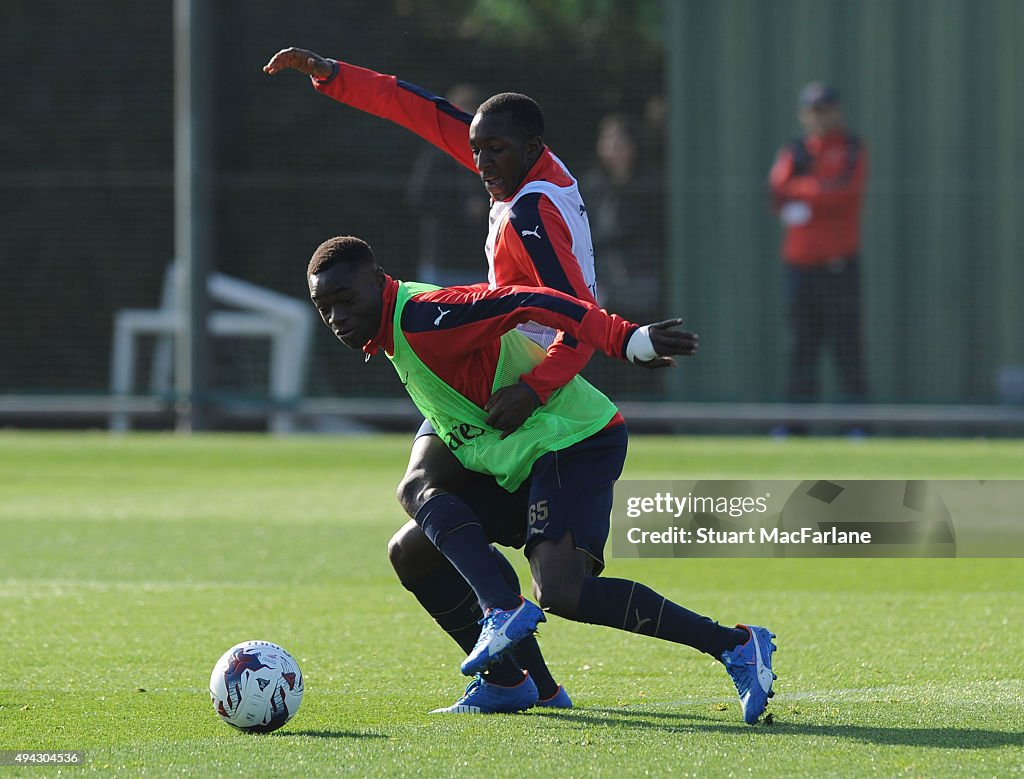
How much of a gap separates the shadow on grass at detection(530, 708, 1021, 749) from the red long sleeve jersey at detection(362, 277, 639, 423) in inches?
36.6

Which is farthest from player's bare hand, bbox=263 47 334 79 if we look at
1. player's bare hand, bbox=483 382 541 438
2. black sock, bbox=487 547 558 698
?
black sock, bbox=487 547 558 698

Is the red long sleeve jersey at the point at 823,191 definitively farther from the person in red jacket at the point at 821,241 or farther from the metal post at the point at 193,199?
the metal post at the point at 193,199

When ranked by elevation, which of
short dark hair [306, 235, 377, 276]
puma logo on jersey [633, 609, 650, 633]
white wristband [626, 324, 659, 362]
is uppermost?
short dark hair [306, 235, 377, 276]

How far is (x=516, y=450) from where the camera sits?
4.91m

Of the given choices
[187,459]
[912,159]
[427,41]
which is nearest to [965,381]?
[912,159]

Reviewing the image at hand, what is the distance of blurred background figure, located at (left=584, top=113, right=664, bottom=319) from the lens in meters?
14.5

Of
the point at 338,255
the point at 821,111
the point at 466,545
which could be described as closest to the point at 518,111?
the point at 338,255

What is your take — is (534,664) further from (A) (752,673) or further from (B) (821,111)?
(B) (821,111)

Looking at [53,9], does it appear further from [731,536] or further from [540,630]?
[540,630]

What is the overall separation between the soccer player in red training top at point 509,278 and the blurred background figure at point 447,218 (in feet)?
28.1

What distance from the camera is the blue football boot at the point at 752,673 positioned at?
4652mm

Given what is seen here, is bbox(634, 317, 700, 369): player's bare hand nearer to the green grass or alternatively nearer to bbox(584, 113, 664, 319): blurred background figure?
the green grass

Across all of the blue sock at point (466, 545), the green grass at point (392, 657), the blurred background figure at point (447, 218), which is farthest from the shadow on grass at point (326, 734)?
the blurred background figure at point (447, 218)

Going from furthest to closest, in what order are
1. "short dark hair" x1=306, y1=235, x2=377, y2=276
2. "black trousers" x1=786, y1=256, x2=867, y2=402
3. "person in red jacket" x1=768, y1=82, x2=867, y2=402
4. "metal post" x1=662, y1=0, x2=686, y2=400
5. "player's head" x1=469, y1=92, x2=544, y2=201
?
"metal post" x1=662, y1=0, x2=686, y2=400, "black trousers" x1=786, y1=256, x2=867, y2=402, "person in red jacket" x1=768, y1=82, x2=867, y2=402, "player's head" x1=469, y1=92, x2=544, y2=201, "short dark hair" x1=306, y1=235, x2=377, y2=276
